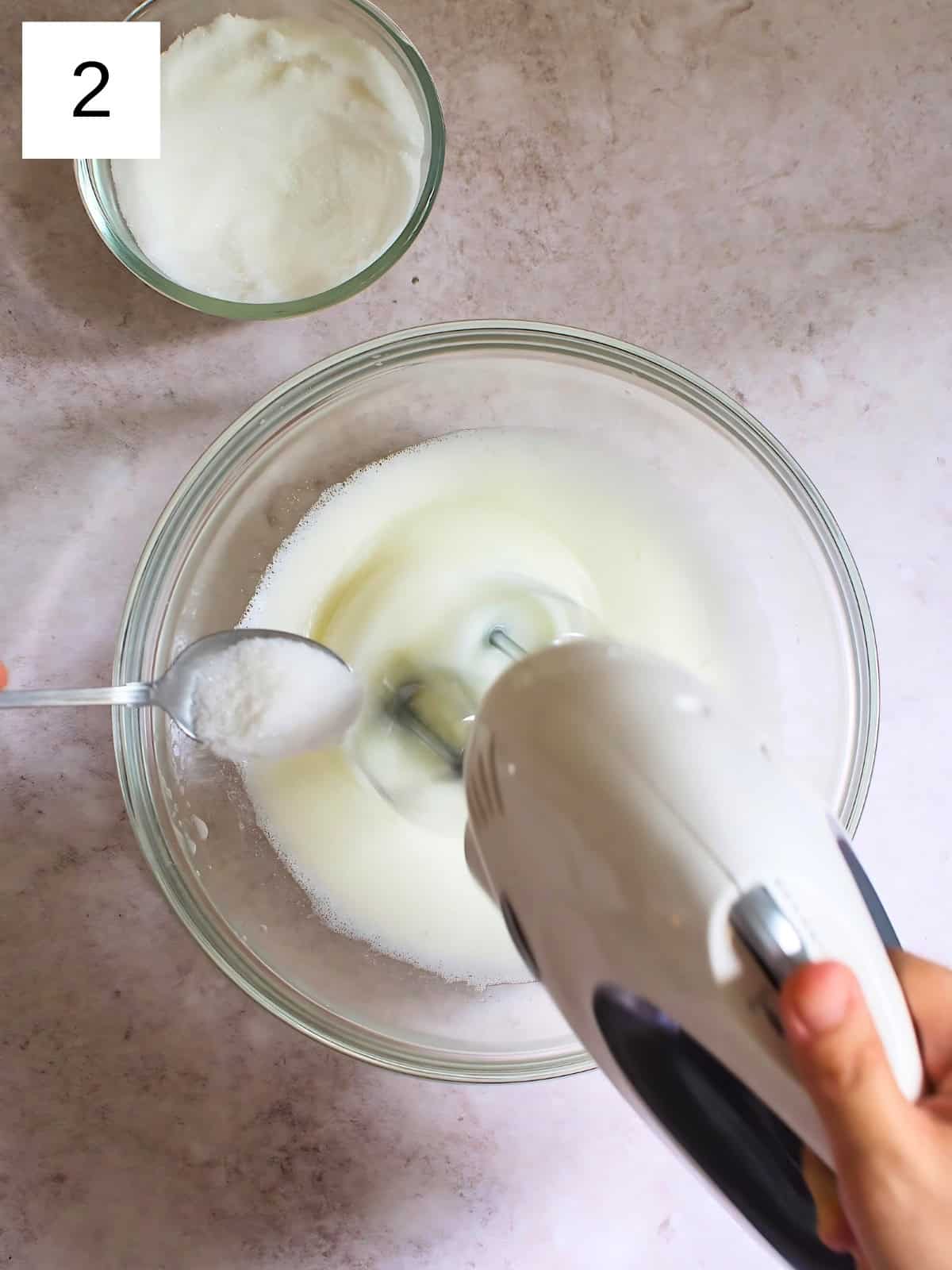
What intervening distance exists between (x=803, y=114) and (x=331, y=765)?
2.05ft

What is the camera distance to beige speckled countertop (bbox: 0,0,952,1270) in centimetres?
78

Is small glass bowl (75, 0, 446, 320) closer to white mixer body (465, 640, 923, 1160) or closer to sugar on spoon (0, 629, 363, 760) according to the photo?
sugar on spoon (0, 629, 363, 760)

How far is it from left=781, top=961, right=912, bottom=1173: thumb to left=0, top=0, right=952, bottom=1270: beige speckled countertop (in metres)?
0.47

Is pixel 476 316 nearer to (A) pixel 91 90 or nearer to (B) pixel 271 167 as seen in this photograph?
(B) pixel 271 167

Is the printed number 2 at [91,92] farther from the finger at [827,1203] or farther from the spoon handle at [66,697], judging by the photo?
the finger at [827,1203]

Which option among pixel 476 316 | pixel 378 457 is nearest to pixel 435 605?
pixel 378 457

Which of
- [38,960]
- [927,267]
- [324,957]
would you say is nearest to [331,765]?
[324,957]

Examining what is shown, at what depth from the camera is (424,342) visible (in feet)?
2.31

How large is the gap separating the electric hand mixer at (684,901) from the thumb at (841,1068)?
0.4 inches

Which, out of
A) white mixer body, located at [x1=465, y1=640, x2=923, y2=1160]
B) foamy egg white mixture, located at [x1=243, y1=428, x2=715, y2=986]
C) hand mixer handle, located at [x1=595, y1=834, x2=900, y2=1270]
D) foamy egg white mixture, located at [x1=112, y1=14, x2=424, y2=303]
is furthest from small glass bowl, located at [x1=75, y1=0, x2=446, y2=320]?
hand mixer handle, located at [x1=595, y1=834, x2=900, y2=1270]

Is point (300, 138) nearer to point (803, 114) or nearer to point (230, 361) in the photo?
point (230, 361)

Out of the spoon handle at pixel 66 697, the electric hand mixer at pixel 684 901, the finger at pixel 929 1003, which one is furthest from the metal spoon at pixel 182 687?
the finger at pixel 929 1003

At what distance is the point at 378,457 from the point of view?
746 millimetres

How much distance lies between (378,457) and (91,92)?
348mm
